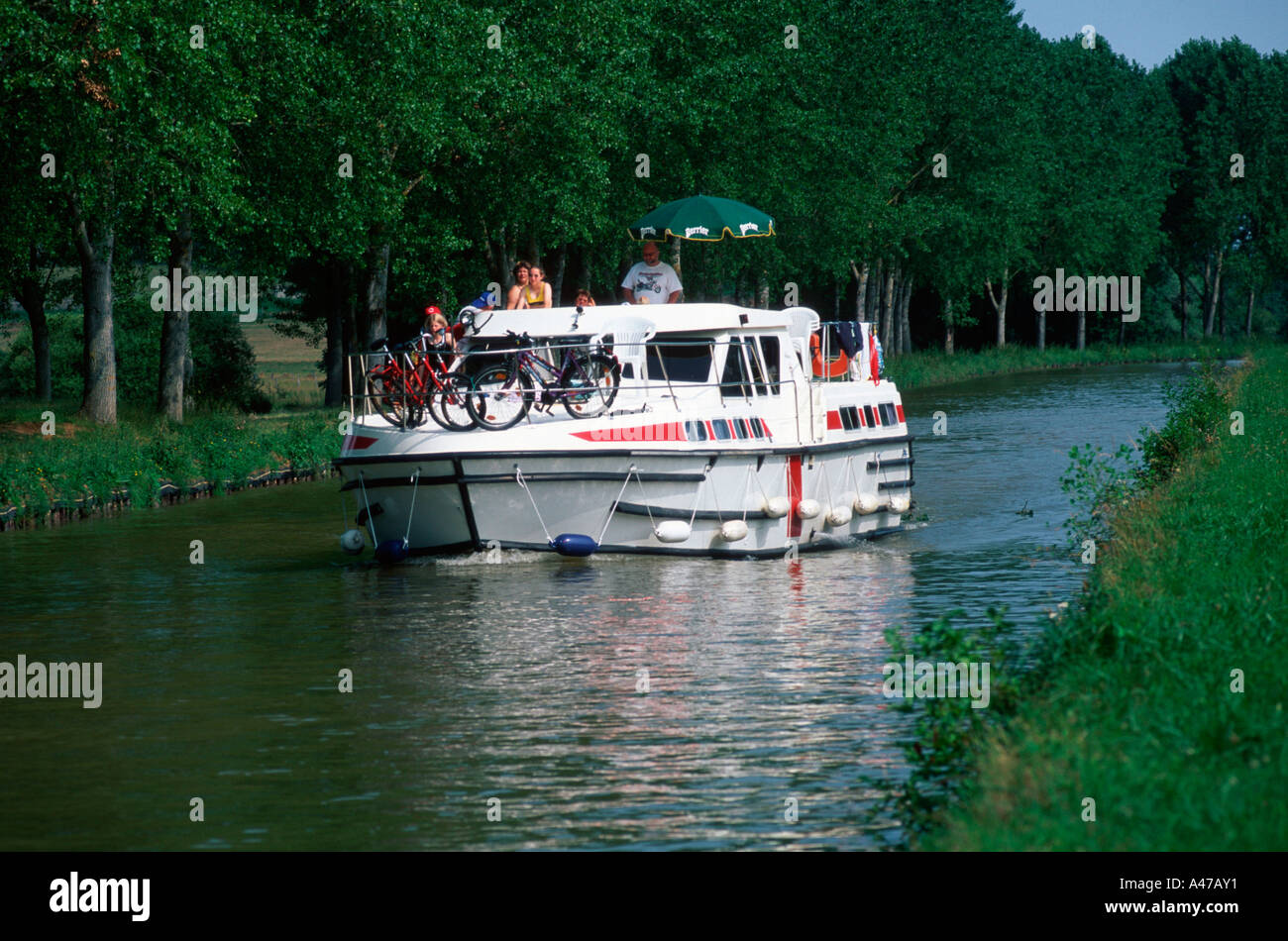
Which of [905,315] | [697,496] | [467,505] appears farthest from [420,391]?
[905,315]

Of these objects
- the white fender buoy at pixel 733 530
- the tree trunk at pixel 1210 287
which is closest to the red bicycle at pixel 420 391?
the white fender buoy at pixel 733 530

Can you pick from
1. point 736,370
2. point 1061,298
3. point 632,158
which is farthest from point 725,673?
point 1061,298

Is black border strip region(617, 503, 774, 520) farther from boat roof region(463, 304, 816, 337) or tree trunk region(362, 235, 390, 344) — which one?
tree trunk region(362, 235, 390, 344)

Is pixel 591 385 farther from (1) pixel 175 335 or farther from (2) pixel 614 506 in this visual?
(1) pixel 175 335

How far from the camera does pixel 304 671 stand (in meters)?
14.7

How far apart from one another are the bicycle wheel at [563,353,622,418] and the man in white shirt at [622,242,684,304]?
8.16 ft

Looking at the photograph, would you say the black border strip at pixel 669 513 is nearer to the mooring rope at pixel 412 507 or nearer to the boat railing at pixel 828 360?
the mooring rope at pixel 412 507

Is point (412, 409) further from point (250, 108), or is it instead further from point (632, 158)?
point (632, 158)

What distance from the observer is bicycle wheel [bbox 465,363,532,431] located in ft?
66.1

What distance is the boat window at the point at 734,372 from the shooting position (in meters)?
22.3

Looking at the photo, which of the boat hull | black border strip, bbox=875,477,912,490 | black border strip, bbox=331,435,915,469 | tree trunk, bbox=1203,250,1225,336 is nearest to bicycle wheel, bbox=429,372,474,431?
black border strip, bbox=331,435,915,469

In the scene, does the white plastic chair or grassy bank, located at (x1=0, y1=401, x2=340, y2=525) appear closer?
the white plastic chair

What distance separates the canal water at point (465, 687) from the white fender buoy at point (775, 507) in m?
0.69

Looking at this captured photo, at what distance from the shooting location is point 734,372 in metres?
22.4
